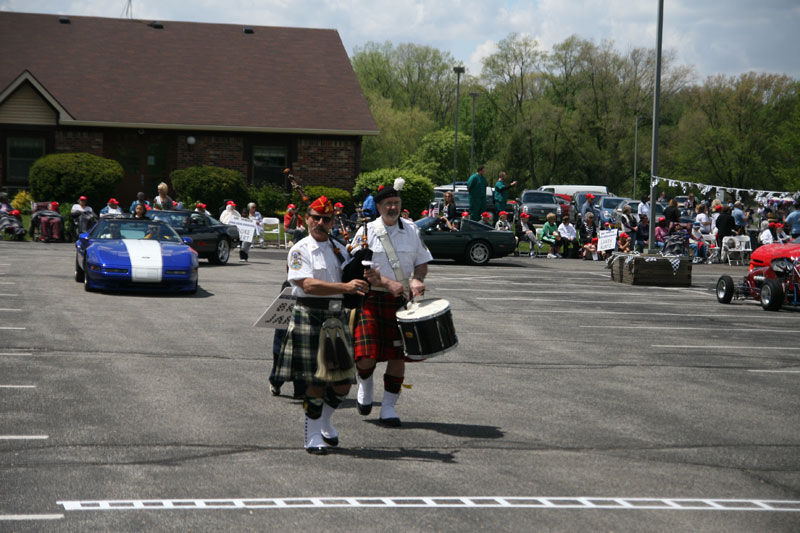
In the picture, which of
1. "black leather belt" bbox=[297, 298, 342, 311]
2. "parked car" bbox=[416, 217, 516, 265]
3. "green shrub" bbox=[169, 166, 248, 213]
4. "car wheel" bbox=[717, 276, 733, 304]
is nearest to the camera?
"black leather belt" bbox=[297, 298, 342, 311]

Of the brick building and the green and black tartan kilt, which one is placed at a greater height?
the brick building

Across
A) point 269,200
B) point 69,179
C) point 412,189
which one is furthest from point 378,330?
point 269,200

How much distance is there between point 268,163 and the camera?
4219cm

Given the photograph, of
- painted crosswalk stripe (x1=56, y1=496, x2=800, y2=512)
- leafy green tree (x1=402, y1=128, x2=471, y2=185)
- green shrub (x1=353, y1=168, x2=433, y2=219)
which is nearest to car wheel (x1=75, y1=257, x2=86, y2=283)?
painted crosswalk stripe (x1=56, y1=496, x2=800, y2=512)

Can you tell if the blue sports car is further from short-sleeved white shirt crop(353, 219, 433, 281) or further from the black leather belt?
the black leather belt

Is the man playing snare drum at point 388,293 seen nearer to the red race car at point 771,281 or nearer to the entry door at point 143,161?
the red race car at point 771,281

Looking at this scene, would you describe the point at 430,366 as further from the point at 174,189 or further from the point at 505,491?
the point at 174,189

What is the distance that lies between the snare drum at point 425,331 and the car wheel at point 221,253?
58.5 feet

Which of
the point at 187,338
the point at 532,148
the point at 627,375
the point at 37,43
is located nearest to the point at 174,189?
the point at 37,43

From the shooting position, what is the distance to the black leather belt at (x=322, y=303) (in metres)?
7.55

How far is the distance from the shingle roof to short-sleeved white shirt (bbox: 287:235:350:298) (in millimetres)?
34076

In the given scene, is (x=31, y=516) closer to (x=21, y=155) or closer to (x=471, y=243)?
(x=471, y=243)

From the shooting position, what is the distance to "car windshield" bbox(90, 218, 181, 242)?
19.0 meters

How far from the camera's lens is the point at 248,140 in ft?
137
